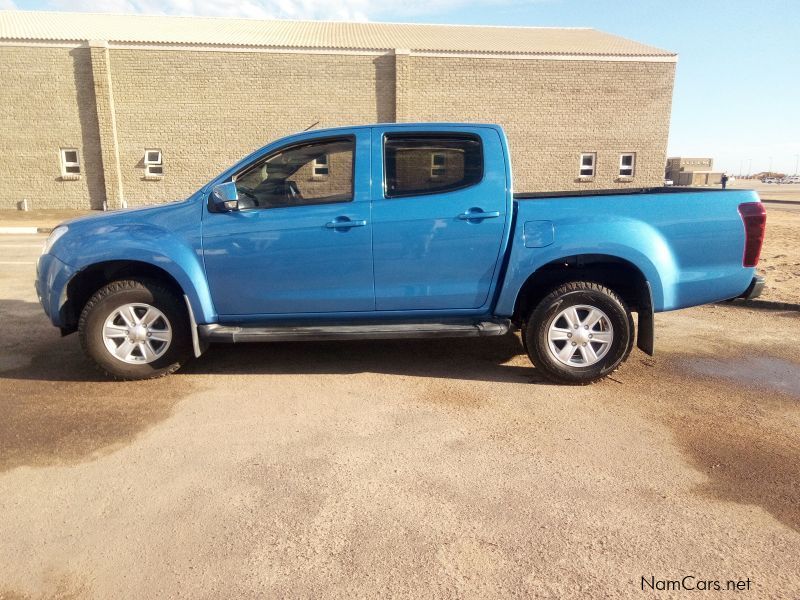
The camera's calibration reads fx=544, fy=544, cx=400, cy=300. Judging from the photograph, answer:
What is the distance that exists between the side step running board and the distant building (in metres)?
34.3

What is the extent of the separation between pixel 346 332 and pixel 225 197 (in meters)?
1.37

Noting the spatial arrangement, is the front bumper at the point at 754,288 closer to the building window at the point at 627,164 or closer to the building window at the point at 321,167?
the building window at the point at 321,167

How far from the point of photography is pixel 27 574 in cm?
228

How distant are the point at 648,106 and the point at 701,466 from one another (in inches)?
907

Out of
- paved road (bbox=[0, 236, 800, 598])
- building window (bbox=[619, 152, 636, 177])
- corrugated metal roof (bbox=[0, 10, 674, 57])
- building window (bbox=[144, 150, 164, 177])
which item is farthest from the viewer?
building window (bbox=[619, 152, 636, 177])

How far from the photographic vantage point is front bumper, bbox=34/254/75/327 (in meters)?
4.27

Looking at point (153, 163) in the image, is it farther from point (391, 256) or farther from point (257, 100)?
point (391, 256)

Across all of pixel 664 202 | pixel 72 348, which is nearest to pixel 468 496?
pixel 664 202

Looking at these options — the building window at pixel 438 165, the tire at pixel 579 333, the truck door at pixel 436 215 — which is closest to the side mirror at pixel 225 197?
the truck door at pixel 436 215

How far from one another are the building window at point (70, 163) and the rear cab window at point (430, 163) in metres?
21.4

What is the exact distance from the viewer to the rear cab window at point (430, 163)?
14.2ft

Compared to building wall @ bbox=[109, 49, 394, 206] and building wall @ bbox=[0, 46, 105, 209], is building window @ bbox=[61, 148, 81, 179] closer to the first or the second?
building wall @ bbox=[0, 46, 105, 209]

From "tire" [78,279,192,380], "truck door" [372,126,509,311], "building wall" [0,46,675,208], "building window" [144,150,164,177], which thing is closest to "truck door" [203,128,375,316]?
"truck door" [372,126,509,311]

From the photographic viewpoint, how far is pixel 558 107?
2231 centimetres
